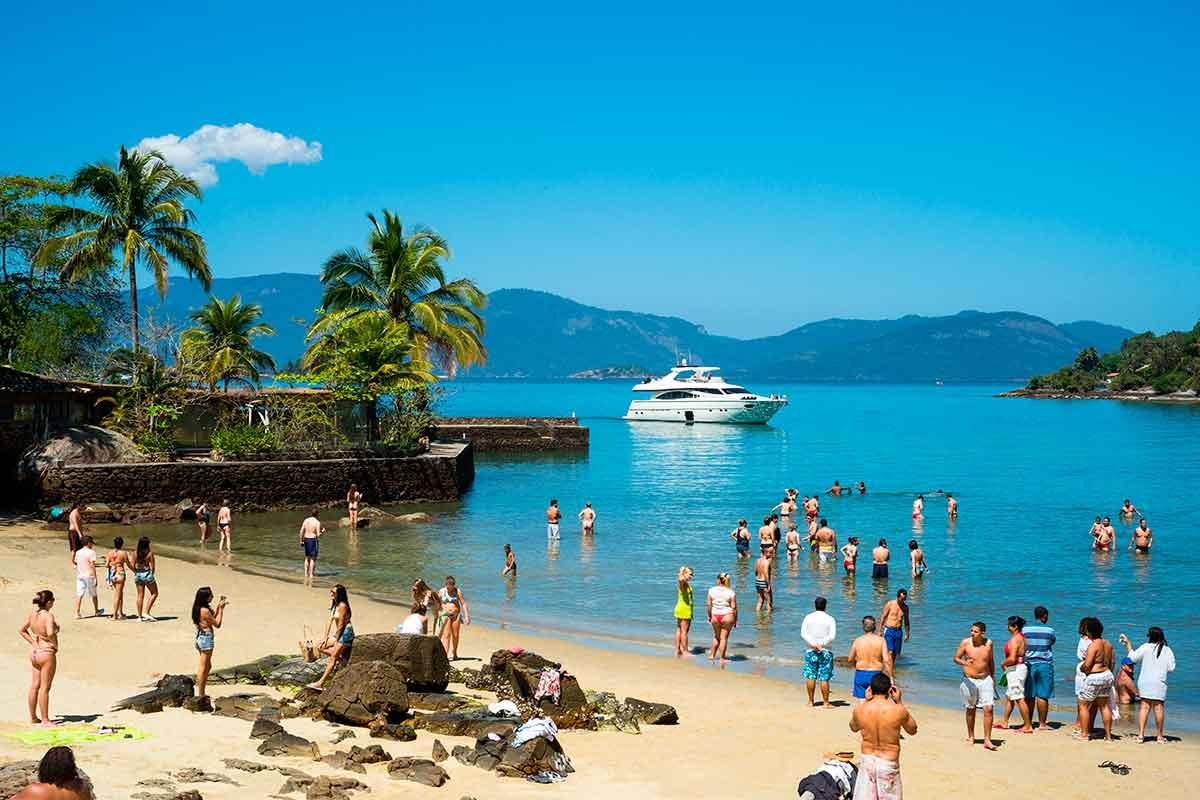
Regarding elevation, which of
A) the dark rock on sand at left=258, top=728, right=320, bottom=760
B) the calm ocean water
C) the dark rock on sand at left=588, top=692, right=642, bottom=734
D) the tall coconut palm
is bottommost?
the calm ocean water

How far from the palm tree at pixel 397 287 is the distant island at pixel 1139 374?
11985 centimetres

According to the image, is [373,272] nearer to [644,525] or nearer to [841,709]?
[644,525]

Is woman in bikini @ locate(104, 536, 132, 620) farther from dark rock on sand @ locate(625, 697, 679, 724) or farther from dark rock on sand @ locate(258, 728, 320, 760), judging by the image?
dark rock on sand @ locate(625, 697, 679, 724)

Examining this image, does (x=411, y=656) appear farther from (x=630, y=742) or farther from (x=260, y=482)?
(x=260, y=482)

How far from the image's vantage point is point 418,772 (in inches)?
388

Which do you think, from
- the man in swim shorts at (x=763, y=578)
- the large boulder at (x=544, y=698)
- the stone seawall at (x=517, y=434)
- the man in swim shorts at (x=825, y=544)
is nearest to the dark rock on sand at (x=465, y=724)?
the large boulder at (x=544, y=698)

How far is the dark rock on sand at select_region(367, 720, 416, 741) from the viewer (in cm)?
1112

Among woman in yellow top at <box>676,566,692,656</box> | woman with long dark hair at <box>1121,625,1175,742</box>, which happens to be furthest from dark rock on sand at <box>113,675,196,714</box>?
woman with long dark hair at <box>1121,625,1175,742</box>

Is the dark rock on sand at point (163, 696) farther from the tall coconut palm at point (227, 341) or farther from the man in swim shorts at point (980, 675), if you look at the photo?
the tall coconut palm at point (227, 341)

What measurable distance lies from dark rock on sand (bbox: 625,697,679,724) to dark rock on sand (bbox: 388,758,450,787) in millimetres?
3267

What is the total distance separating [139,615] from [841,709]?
11.2 m

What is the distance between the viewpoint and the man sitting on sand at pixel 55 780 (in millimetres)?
6227

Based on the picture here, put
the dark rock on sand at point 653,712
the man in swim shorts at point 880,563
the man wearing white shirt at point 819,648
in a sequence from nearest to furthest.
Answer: the dark rock on sand at point 653,712
the man wearing white shirt at point 819,648
the man in swim shorts at point 880,563

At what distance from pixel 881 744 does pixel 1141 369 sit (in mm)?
163190
